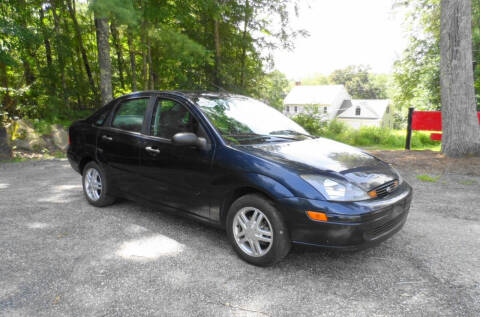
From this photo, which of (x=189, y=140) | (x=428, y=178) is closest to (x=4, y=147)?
(x=189, y=140)

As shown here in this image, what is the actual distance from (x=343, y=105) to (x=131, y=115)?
65.6 m

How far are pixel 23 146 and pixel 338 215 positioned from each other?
32.5 ft

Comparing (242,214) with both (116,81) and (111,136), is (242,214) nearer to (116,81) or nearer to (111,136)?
(111,136)

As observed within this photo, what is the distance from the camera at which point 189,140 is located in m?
3.26

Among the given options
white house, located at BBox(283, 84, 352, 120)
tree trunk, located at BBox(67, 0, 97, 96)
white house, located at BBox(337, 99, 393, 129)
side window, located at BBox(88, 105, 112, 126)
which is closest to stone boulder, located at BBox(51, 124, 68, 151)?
tree trunk, located at BBox(67, 0, 97, 96)

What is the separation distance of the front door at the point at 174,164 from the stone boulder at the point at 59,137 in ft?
25.3

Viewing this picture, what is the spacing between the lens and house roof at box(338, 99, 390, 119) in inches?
2282

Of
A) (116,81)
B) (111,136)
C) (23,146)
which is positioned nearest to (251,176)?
(111,136)

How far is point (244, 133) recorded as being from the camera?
360cm

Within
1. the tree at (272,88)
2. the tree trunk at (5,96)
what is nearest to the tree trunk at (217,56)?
the tree at (272,88)

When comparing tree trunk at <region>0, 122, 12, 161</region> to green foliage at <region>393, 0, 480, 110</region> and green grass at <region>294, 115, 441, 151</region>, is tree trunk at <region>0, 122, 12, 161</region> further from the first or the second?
green foliage at <region>393, 0, 480, 110</region>

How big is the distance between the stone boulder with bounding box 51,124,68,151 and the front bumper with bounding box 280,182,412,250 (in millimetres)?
9495

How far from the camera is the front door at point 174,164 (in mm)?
3387

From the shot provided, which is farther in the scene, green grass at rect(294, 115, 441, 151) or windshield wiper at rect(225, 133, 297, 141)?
green grass at rect(294, 115, 441, 151)
